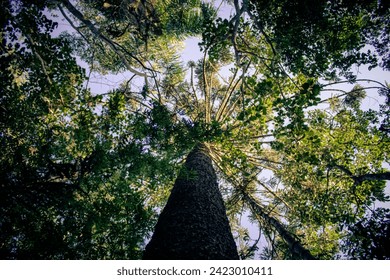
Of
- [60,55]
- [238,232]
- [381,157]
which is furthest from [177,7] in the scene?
[238,232]

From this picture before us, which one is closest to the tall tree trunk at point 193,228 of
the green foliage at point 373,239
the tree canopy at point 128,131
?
the tree canopy at point 128,131

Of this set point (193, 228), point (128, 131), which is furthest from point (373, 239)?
→ point (128, 131)

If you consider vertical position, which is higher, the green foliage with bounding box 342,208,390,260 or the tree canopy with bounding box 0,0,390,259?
the tree canopy with bounding box 0,0,390,259

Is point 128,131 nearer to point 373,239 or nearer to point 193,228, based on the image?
point 193,228

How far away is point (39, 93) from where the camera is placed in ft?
13.0

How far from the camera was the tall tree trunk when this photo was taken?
8.84ft

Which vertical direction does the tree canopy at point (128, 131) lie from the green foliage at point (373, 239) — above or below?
above

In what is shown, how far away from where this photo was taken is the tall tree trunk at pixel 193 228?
270 cm

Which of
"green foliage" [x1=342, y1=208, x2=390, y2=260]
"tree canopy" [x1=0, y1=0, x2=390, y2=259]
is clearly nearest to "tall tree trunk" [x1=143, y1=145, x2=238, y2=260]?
"tree canopy" [x1=0, y1=0, x2=390, y2=259]

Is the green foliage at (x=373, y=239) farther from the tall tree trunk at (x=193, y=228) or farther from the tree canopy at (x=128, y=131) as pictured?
the tall tree trunk at (x=193, y=228)

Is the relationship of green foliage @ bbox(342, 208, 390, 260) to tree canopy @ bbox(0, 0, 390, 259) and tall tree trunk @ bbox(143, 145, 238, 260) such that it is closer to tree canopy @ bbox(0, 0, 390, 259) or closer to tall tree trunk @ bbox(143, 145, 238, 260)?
tree canopy @ bbox(0, 0, 390, 259)

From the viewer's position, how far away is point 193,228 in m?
3.06
